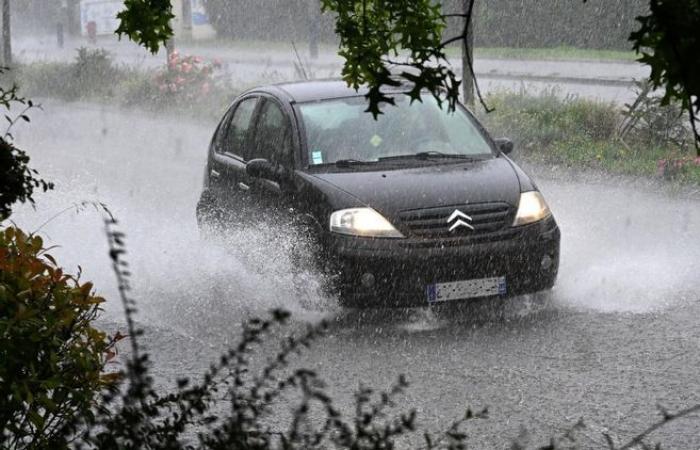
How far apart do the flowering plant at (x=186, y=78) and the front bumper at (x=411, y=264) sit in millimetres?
20336

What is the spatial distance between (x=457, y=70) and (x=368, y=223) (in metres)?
25.4

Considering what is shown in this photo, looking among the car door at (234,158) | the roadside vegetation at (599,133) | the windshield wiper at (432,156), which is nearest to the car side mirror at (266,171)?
the car door at (234,158)

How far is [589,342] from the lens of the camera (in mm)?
7812

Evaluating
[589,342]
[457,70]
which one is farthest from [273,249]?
[457,70]

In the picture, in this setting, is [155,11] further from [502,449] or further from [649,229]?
[649,229]

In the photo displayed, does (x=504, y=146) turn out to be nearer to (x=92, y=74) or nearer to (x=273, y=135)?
(x=273, y=135)

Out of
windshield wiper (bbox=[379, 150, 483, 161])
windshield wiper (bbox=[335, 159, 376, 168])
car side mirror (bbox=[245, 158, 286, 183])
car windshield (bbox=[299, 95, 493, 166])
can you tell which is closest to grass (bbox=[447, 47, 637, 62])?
car windshield (bbox=[299, 95, 493, 166])

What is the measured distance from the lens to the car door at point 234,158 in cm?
964

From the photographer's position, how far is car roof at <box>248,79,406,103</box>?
947cm

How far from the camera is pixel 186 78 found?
93.4 ft

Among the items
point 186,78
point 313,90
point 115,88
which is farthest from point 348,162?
point 115,88

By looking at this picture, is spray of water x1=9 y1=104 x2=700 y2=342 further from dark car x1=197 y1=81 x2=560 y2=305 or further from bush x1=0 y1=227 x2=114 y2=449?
bush x1=0 y1=227 x2=114 y2=449

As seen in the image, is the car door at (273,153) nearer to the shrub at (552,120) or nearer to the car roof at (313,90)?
the car roof at (313,90)

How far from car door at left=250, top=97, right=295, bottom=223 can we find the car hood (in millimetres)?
348
